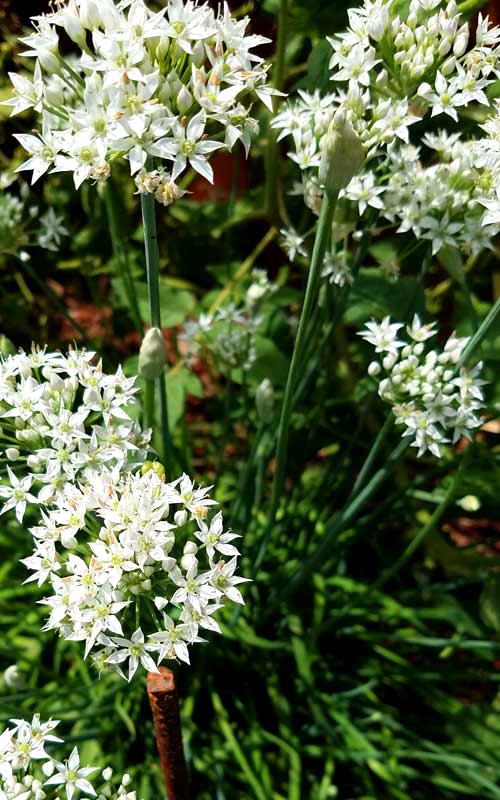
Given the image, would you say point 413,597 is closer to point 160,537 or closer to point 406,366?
point 406,366

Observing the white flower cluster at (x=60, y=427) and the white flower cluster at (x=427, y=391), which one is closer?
the white flower cluster at (x=60, y=427)

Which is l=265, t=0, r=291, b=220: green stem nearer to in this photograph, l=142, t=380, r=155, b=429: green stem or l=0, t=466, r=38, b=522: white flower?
l=142, t=380, r=155, b=429: green stem

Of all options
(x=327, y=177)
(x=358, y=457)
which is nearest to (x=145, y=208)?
(x=327, y=177)

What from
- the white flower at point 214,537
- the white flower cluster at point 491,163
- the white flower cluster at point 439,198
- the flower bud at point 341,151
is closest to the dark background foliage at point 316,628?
the white flower cluster at point 439,198

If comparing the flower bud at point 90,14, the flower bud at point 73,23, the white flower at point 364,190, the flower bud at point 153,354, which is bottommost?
the flower bud at point 153,354

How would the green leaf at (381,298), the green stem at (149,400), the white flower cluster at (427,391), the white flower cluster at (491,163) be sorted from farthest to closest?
the green leaf at (381,298), the green stem at (149,400), the white flower cluster at (427,391), the white flower cluster at (491,163)

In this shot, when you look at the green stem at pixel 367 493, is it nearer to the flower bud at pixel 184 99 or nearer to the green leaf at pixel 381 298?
the green leaf at pixel 381 298
